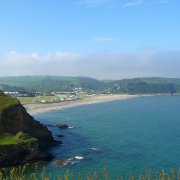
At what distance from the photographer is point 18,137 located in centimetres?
7900

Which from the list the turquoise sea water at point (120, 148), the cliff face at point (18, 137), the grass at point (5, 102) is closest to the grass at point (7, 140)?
the cliff face at point (18, 137)

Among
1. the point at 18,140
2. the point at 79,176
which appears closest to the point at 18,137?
the point at 18,140

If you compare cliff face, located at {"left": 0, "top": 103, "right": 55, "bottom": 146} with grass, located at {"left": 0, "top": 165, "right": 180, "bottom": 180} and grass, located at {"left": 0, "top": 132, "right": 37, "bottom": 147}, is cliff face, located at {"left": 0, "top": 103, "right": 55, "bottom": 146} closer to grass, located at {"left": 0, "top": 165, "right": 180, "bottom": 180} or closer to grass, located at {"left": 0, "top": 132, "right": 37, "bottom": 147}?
grass, located at {"left": 0, "top": 132, "right": 37, "bottom": 147}

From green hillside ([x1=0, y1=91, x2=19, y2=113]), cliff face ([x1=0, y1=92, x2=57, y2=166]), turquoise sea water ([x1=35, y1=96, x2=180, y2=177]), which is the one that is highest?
green hillside ([x1=0, y1=91, x2=19, y2=113])

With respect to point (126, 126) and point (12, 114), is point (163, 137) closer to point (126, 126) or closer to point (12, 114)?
point (126, 126)

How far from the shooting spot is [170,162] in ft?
243

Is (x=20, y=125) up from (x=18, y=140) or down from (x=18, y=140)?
up

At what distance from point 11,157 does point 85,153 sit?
1883 centimetres

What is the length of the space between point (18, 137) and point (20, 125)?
13572 mm

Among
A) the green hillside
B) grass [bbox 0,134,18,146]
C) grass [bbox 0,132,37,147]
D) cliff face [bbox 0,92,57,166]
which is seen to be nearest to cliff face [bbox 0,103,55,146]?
cliff face [bbox 0,92,57,166]

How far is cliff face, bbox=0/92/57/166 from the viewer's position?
A: 238 feet

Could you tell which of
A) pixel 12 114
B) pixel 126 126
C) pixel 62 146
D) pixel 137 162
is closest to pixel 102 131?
pixel 126 126

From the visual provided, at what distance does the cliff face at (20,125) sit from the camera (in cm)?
9019

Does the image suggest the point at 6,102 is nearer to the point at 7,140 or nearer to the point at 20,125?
the point at 20,125
